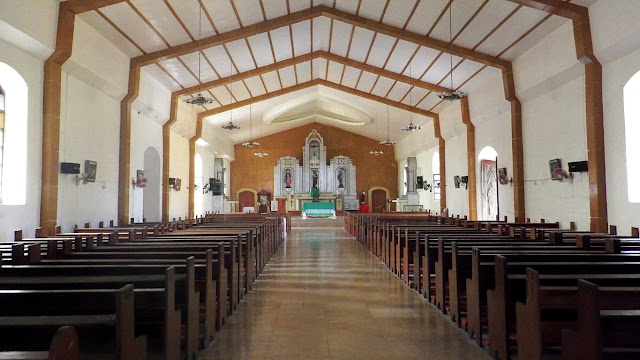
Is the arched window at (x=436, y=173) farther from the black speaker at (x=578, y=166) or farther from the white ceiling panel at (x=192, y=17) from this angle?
the white ceiling panel at (x=192, y=17)

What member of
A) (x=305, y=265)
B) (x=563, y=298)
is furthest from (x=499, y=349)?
(x=305, y=265)

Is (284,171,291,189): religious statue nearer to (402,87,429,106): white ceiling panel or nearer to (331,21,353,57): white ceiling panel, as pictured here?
(402,87,429,106): white ceiling panel

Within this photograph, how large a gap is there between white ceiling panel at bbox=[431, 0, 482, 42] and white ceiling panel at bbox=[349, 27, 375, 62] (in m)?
1.71

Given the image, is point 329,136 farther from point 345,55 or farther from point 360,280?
point 360,280

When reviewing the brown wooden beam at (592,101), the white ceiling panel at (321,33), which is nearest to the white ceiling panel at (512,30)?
the brown wooden beam at (592,101)

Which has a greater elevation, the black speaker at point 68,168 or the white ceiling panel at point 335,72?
the white ceiling panel at point 335,72

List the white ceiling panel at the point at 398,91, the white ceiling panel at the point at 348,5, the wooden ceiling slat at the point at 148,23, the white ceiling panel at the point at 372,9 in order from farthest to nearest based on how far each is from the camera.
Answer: the white ceiling panel at the point at 398,91 < the white ceiling panel at the point at 348,5 < the white ceiling panel at the point at 372,9 < the wooden ceiling slat at the point at 148,23

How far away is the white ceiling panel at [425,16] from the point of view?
31.6 ft

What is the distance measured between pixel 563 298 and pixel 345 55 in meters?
→ 12.2

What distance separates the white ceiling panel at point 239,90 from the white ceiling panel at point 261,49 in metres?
1.52

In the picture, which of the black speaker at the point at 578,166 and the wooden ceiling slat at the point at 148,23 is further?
the black speaker at the point at 578,166

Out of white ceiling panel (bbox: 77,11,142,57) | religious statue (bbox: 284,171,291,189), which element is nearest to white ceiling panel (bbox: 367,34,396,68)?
white ceiling panel (bbox: 77,11,142,57)

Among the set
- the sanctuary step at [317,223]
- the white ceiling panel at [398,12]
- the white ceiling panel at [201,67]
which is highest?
the white ceiling panel at [398,12]

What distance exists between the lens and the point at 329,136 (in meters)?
26.3
